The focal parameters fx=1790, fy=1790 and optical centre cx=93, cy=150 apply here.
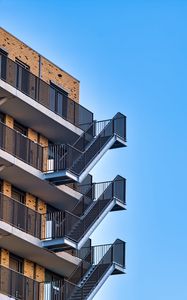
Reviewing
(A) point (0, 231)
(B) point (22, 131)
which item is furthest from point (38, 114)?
(A) point (0, 231)

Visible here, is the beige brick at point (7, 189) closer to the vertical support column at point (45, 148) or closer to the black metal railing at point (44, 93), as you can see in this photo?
the vertical support column at point (45, 148)

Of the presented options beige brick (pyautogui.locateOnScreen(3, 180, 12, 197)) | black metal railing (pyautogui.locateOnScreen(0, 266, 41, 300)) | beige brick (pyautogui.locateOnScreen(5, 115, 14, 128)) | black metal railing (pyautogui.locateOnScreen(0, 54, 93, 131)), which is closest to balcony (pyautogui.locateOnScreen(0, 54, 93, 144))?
black metal railing (pyautogui.locateOnScreen(0, 54, 93, 131))

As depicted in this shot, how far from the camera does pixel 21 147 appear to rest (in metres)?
75.2

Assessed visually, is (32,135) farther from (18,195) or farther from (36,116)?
(18,195)

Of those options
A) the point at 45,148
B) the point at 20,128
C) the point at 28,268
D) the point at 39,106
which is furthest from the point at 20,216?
the point at 39,106

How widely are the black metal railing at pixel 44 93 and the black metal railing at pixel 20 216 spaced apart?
4.73 meters

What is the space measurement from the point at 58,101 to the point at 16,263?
7.63m

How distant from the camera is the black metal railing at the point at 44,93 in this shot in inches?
2940

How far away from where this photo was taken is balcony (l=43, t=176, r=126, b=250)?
7569 centimetres

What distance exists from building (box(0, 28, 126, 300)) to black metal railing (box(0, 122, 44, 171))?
4 cm

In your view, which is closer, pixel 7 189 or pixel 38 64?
pixel 7 189

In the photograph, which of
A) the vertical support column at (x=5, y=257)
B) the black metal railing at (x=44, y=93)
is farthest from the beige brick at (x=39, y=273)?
the black metal railing at (x=44, y=93)

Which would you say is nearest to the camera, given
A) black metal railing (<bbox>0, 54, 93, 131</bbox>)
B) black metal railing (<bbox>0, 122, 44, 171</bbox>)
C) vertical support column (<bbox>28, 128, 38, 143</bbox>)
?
black metal railing (<bbox>0, 122, 44, 171</bbox>)

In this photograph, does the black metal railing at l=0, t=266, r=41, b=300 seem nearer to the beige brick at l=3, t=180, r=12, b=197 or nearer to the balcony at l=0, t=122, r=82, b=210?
the beige brick at l=3, t=180, r=12, b=197
